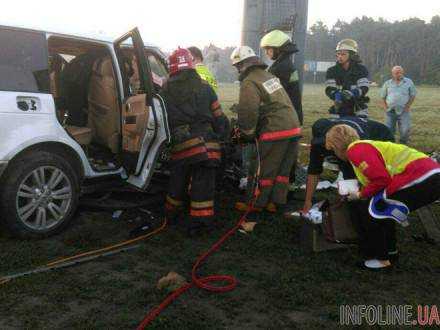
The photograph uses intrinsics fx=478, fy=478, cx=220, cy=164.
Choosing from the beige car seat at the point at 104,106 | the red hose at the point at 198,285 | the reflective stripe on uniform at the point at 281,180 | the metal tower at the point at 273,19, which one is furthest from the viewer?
the metal tower at the point at 273,19

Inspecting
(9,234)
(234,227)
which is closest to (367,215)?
(234,227)

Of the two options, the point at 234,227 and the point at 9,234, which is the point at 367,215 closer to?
the point at 234,227

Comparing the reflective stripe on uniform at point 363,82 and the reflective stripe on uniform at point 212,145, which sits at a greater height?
the reflective stripe on uniform at point 363,82

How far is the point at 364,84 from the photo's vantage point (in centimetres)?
598

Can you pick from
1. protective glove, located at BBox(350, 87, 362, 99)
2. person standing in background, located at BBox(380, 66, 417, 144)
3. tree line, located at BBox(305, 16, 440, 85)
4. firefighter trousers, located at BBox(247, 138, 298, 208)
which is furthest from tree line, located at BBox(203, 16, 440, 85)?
firefighter trousers, located at BBox(247, 138, 298, 208)

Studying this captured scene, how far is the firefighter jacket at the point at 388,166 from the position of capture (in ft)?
11.8

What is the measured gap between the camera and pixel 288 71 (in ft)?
18.7

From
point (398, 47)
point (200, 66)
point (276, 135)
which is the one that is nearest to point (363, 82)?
point (276, 135)

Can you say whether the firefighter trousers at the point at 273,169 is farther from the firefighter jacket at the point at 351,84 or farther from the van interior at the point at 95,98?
the van interior at the point at 95,98

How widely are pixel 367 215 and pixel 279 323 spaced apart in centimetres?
130

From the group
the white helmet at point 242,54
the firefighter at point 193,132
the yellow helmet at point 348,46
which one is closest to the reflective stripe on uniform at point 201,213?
the firefighter at point 193,132

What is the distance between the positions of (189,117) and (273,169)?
1.16 m

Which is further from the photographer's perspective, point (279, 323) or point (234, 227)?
point (234, 227)

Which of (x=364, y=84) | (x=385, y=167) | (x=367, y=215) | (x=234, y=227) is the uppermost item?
(x=364, y=84)
